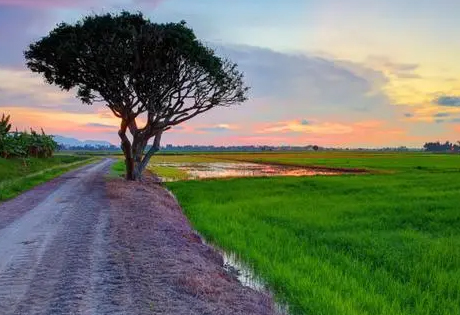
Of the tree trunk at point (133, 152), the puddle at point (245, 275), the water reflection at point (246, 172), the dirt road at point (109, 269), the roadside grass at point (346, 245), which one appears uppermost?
the tree trunk at point (133, 152)

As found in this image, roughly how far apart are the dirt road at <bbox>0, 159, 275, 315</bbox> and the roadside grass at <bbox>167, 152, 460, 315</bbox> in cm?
118

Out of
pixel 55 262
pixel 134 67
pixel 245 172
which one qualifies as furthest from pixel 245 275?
pixel 245 172

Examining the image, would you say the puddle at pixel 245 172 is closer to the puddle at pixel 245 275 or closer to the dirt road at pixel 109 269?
the dirt road at pixel 109 269

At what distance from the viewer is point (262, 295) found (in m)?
9.10

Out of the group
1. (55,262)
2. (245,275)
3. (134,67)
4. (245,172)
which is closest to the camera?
(55,262)

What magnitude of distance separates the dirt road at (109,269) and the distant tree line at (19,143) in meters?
29.4

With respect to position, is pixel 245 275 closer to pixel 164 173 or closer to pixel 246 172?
pixel 164 173

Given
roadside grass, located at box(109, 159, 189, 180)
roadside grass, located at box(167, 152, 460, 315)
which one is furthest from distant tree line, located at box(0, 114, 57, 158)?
roadside grass, located at box(167, 152, 460, 315)

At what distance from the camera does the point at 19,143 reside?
47.9m

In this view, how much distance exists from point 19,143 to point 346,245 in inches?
1627

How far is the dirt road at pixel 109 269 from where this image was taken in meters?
7.42

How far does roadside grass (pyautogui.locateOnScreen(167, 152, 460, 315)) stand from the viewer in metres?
9.19

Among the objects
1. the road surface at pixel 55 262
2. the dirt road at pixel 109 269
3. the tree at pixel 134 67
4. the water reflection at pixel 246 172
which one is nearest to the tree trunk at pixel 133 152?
the tree at pixel 134 67

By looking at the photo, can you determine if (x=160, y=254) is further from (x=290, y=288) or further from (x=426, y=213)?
(x=426, y=213)
